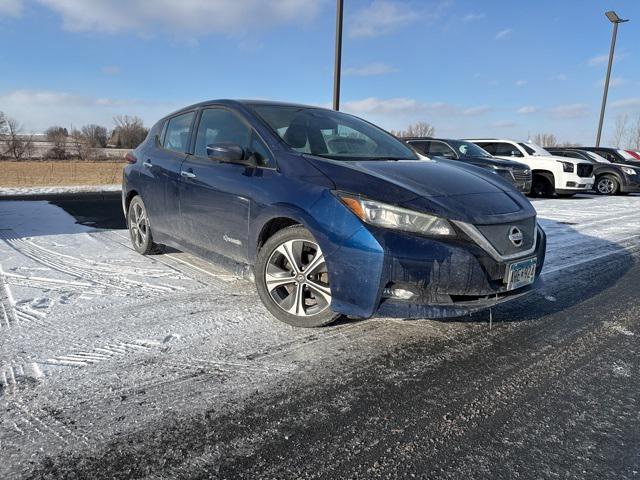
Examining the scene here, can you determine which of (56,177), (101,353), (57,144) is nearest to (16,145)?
(57,144)

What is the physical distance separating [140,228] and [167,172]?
107cm

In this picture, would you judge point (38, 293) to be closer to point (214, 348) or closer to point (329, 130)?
point (214, 348)

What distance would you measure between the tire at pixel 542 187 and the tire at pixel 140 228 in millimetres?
12488

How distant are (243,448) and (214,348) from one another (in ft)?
3.31

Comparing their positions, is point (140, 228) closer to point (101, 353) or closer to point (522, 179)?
point (101, 353)

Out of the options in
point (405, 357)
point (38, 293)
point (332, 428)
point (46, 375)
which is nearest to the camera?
point (332, 428)

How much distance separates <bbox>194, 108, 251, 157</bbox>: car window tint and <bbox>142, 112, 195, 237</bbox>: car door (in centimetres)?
22

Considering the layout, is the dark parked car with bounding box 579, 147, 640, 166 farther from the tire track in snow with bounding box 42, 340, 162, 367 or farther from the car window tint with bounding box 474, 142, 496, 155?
the tire track in snow with bounding box 42, 340, 162, 367

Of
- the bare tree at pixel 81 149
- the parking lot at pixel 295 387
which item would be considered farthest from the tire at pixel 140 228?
the bare tree at pixel 81 149

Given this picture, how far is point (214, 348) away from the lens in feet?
9.32

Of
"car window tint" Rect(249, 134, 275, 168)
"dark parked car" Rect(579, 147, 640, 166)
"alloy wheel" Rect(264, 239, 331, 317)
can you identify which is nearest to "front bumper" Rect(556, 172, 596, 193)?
"dark parked car" Rect(579, 147, 640, 166)

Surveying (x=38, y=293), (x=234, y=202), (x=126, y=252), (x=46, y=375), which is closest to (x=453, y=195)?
(x=234, y=202)

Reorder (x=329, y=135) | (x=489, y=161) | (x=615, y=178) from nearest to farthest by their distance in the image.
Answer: (x=329, y=135)
(x=489, y=161)
(x=615, y=178)

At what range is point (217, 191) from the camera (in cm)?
367
